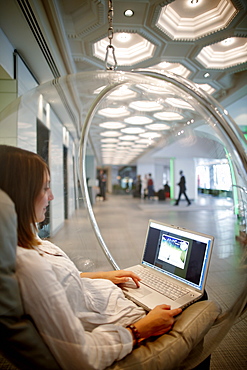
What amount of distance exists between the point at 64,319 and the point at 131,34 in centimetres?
382

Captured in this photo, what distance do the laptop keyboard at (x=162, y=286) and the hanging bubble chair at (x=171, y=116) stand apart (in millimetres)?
200

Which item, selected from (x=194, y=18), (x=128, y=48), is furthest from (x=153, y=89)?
(x=128, y=48)

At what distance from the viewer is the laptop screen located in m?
1.20

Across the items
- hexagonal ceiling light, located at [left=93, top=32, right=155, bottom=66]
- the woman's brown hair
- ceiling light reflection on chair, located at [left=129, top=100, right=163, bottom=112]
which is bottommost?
the woman's brown hair

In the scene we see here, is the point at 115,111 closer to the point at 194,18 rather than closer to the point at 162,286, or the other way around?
the point at 162,286

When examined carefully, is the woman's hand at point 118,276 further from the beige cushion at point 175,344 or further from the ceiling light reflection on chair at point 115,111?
the ceiling light reflection on chair at point 115,111

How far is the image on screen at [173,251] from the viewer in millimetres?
1282

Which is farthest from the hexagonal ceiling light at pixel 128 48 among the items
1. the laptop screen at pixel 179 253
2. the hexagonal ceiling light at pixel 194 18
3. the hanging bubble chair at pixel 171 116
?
the laptop screen at pixel 179 253

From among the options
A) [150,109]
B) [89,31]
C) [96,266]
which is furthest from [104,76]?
[89,31]

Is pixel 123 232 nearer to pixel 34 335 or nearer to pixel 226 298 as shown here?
pixel 226 298

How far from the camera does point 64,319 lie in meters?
0.69

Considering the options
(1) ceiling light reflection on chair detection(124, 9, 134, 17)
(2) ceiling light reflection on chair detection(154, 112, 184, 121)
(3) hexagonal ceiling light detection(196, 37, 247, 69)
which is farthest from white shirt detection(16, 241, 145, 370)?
(3) hexagonal ceiling light detection(196, 37, 247, 69)

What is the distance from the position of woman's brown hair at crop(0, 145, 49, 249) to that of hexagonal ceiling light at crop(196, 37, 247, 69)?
4.08 metres

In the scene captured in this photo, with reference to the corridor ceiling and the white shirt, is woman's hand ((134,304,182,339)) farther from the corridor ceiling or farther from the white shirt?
the corridor ceiling
